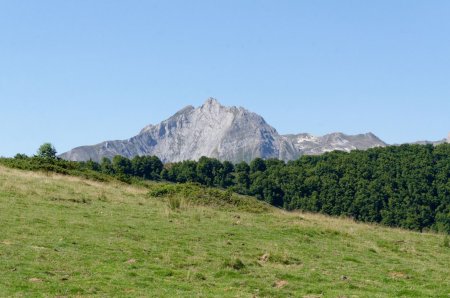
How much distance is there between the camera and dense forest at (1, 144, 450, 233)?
151m

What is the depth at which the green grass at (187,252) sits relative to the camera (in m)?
18.7

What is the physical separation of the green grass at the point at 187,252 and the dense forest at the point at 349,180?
354 feet

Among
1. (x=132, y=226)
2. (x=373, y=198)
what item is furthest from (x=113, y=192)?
(x=373, y=198)

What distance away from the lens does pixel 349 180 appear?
6452 inches

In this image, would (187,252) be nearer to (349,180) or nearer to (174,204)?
(174,204)

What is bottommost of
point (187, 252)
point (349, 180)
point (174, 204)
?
point (187, 252)

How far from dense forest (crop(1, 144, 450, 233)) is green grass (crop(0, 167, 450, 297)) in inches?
4243

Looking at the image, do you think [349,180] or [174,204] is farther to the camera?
[349,180]

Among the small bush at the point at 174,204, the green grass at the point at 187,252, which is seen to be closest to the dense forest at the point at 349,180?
the small bush at the point at 174,204

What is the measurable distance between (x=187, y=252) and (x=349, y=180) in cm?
14514

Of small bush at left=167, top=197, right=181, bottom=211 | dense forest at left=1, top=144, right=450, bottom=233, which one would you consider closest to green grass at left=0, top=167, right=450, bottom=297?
small bush at left=167, top=197, right=181, bottom=211

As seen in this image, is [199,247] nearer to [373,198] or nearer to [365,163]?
[373,198]

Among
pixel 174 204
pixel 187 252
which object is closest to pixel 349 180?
pixel 174 204

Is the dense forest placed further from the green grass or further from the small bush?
the green grass
